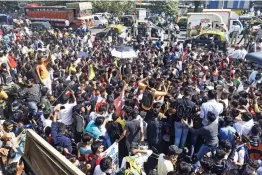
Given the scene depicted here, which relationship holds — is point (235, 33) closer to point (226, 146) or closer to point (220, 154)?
point (226, 146)

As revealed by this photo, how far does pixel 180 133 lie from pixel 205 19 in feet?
56.8

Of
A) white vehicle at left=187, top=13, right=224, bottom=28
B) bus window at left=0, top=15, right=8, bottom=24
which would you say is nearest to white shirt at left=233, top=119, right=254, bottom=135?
white vehicle at left=187, top=13, right=224, bottom=28

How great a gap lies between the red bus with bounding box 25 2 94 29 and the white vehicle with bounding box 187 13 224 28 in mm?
12080

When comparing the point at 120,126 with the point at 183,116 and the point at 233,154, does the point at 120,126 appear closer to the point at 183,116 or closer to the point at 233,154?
the point at 183,116

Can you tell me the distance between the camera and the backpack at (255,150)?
15.2 feet

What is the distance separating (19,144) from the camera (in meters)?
4.61

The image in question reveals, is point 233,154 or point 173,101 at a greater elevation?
point 173,101

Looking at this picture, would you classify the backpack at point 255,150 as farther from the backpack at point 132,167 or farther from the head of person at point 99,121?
the head of person at point 99,121

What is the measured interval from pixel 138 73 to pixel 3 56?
5154 mm

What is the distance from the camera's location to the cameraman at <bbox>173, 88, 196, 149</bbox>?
546 centimetres

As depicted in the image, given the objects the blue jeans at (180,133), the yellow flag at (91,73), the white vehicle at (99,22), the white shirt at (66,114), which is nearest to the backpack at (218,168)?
the blue jeans at (180,133)

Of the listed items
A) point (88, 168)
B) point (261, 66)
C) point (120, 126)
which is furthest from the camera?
point (261, 66)

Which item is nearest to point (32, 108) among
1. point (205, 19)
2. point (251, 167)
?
point (251, 167)

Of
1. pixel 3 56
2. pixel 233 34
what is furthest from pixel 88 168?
pixel 233 34
